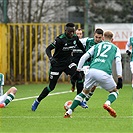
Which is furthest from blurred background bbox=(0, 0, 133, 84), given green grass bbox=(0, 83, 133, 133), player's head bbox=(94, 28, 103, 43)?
player's head bbox=(94, 28, 103, 43)

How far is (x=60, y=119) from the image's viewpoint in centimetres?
1289

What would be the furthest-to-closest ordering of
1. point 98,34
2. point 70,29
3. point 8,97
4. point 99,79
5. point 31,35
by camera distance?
point 31,35
point 8,97
point 98,34
point 70,29
point 99,79

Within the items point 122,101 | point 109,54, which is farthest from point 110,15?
point 109,54

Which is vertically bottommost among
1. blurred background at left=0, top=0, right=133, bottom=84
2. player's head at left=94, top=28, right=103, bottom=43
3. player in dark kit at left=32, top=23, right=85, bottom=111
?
blurred background at left=0, top=0, right=133, bottom=84

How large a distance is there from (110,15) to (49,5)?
8.30 meters

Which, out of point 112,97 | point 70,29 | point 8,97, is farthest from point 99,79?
point 8,97

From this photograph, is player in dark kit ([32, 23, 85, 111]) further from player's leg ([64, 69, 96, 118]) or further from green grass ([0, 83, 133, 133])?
player's leg ([64, 69, 96, 118])

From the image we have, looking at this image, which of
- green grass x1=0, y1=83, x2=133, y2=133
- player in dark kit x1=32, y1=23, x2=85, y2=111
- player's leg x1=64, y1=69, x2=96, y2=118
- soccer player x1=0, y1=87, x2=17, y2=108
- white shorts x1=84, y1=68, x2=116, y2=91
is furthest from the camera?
soccer player x1=0, y1=87, x2=17, y2=108

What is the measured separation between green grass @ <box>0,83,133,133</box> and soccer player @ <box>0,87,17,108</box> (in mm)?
166

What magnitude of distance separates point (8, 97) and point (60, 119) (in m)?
2.72

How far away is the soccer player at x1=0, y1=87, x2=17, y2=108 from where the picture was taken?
1530 centimetres

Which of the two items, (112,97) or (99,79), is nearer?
(99,79)

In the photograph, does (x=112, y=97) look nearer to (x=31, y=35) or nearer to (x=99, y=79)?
(x=99, y=79)

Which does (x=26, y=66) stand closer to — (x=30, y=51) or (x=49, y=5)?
(x=30, y=51)
